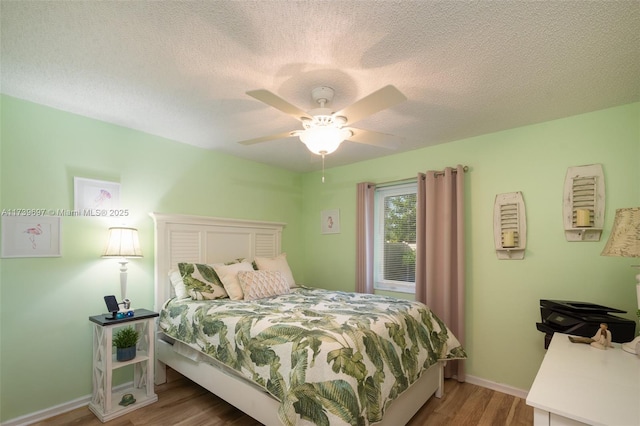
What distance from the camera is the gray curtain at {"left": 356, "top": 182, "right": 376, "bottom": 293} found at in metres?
3.70

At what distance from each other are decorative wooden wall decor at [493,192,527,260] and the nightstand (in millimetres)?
3231

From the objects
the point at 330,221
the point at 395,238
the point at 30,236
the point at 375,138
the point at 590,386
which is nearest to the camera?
the point at 590,386

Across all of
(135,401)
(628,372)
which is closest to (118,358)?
(135,401)

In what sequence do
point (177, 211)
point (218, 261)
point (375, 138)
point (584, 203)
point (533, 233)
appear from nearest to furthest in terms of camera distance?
point (375, 138) → point (584, 203) → point (533, 233) → point (177, 211) → point (218, 261)

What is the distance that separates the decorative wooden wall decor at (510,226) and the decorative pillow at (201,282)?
2681mm

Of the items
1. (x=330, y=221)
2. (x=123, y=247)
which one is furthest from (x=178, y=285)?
(x=330, y=221)

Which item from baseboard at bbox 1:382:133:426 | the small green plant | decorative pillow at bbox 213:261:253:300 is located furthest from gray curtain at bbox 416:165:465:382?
baseboard at bbox 1:382:133:426

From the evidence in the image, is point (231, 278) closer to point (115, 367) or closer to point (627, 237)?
point (115, 367)

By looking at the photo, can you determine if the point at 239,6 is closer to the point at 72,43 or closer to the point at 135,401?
the point at 72,43

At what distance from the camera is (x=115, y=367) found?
7.63 ft

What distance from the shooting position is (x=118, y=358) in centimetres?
244

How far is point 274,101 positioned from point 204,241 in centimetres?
227

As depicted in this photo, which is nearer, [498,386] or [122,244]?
[122,244]

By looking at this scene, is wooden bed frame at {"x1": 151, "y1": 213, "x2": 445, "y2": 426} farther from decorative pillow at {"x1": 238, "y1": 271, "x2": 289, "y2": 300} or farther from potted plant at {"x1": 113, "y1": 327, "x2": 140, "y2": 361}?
decorative pillow at {"x1": 238, "y1": 271, "x2": 289, "y2": 300}
